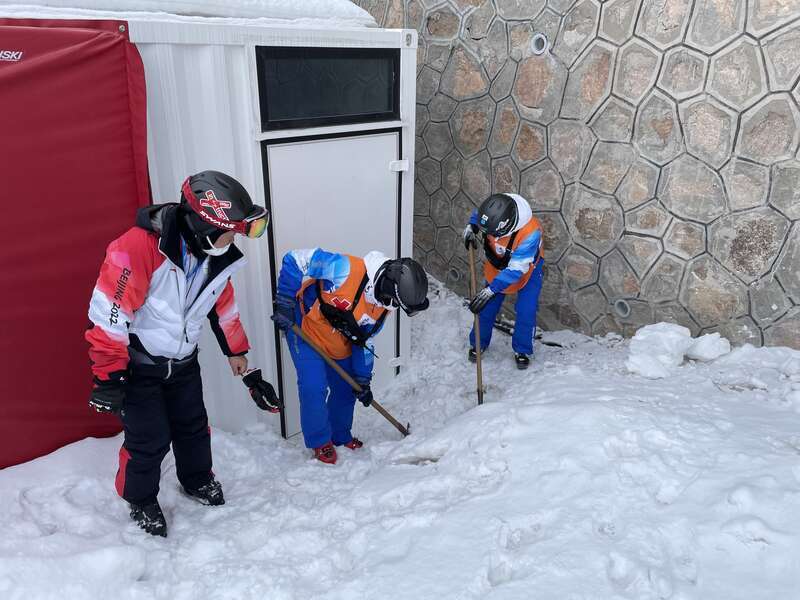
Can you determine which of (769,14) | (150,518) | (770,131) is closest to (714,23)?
(769,14)

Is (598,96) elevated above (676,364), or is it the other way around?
(598,96)

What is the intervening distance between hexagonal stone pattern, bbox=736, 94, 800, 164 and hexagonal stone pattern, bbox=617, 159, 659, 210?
0.63 meters

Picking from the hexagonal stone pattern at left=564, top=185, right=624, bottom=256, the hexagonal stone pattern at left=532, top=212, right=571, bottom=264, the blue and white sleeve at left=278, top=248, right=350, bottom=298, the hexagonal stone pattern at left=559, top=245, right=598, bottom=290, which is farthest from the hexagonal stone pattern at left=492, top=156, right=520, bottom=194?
the blue and white sleeve at left=278, top=248, right=350, bottom=298

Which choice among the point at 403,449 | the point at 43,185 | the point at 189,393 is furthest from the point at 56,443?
the point at 403,449

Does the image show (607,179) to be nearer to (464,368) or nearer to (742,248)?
(742,248)

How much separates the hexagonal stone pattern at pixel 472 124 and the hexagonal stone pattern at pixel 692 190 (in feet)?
5.78

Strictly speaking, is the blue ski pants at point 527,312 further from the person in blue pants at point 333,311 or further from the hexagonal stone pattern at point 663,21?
the hexagonal stone pattern at point 663,21

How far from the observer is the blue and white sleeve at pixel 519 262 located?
4.62 metres

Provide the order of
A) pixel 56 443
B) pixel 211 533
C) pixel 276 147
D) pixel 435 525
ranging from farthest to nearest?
pixel 276 147, pixel 56 443, pixel 211 533, pixel 435 525

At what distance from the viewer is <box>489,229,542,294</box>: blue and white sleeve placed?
4617 millimetres

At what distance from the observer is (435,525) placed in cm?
261

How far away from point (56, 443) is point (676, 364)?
3.99 metres

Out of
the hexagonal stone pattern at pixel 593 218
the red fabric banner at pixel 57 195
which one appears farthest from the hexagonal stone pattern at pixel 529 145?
the red fabric banner at pixel 57 195

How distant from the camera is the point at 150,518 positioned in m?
2.75
